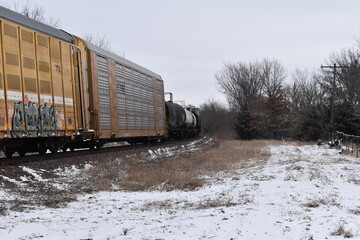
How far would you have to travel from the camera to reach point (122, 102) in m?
16.9

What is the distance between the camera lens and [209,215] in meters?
5.56

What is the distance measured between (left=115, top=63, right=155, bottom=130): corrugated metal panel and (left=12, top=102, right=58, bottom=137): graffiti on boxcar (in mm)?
5231

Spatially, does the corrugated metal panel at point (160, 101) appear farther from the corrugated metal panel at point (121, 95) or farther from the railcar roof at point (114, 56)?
the corrugated metal panel at point (121, 95)

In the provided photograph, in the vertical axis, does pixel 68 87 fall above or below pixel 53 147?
above

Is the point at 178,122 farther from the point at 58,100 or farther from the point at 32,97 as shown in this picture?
the point at 32,97

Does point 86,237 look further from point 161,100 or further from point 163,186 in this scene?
point 161,100

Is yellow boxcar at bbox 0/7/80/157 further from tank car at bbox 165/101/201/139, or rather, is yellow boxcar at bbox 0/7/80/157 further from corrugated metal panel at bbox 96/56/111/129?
tank car at bbox 165/101/201/139

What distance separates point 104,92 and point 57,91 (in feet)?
11.2

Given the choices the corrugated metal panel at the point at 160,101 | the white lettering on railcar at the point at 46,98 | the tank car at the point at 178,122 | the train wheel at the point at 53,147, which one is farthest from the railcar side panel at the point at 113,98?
the tank car at the point at 178,122

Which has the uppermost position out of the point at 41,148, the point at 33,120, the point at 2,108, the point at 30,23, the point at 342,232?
the point at 30,23

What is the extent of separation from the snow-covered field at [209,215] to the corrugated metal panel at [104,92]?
7.04 m

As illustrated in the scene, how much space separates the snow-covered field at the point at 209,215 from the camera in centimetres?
463

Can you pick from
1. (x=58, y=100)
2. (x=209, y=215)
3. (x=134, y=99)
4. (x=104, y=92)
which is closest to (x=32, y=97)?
(x=58, y=100)

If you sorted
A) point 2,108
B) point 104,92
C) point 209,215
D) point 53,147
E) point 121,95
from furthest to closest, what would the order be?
point 121,95, point 104,92, point 53,147, point 2,108, point 209,215
